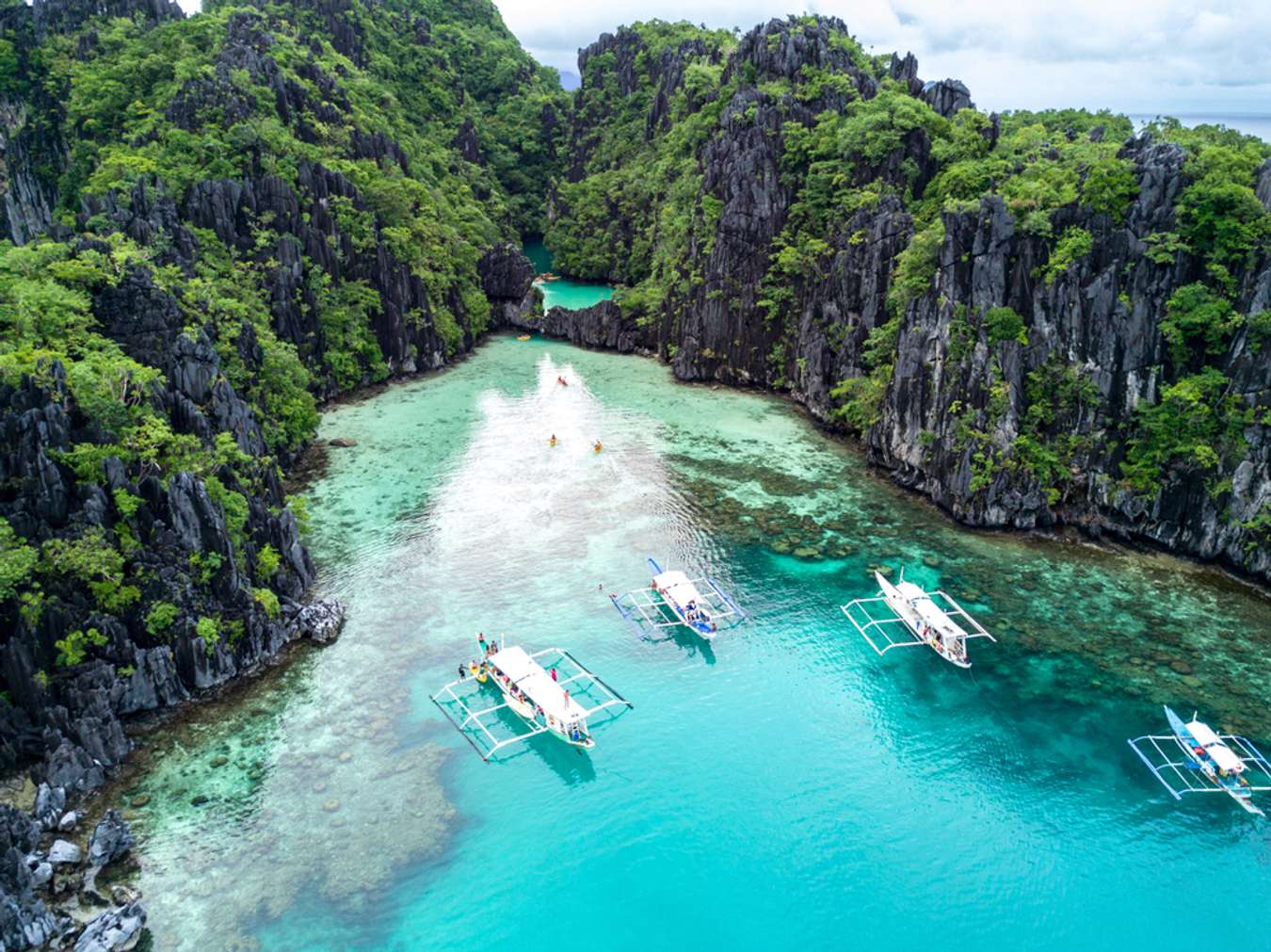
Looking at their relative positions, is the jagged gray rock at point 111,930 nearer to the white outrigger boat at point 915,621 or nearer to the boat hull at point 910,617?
the white outrigger boat at point 915,621

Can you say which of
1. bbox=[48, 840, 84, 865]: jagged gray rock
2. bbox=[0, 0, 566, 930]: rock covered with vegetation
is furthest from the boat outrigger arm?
bbox=[48, 840, 84, 865]: jagged gray rock

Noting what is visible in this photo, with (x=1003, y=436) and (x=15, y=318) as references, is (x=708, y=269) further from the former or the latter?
(x=15, y=318)

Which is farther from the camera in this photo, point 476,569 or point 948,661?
point 476,569

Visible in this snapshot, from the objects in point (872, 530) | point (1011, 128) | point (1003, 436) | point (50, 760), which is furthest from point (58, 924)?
point (1011, 128)

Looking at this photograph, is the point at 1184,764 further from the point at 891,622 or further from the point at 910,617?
the point at 891,622

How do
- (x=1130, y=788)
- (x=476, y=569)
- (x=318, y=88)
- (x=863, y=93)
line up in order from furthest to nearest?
(x=318, y=88) < (x=863, y=93) < (x=476, y=569) < (x=1130, y=788)

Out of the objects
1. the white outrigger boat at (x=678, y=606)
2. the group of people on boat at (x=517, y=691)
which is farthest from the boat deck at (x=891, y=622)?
the group of people on boat at (x=517, y=691)

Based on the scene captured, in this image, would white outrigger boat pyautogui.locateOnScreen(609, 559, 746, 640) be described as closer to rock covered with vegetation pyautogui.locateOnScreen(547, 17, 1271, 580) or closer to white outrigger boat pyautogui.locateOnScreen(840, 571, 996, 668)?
white outrigger boat pyautogui.locateOnScreen(840, 571, 996, 668)
